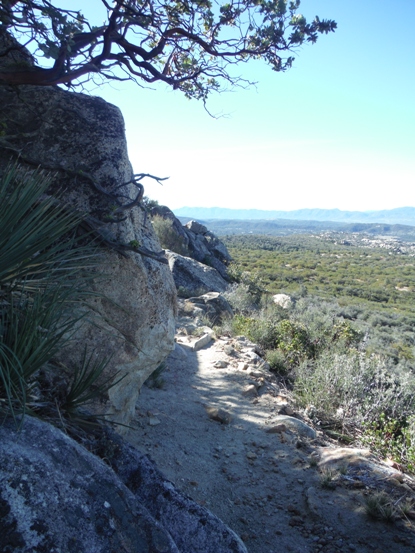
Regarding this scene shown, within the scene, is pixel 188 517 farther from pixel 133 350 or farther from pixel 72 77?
pixel 72 77

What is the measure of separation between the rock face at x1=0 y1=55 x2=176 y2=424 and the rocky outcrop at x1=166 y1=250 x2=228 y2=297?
7876 millimetres

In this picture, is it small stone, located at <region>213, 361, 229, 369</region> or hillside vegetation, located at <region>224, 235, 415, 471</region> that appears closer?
hillside vegetation, located at <region>224, 235, 415, 471</region>

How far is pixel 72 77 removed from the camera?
333cm

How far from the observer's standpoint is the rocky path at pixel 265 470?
2.86 metres

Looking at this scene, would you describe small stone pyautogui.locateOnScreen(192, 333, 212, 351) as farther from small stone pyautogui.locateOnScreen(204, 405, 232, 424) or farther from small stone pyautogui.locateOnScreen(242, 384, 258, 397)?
small stone pyautogui.locateOnScreen(204, 405, 232, 424)

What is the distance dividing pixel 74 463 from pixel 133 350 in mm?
1572

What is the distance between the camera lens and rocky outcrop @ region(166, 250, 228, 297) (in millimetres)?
11656

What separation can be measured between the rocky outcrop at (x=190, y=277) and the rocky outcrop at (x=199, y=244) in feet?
11.2

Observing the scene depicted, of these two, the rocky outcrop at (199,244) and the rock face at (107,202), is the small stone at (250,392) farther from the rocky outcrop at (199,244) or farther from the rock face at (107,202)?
the rocky outcrop at (199,244)

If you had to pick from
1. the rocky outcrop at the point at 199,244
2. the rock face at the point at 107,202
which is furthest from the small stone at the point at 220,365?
the rocky outcrop at the point at 199,244

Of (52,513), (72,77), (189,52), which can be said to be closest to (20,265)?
(52,513)

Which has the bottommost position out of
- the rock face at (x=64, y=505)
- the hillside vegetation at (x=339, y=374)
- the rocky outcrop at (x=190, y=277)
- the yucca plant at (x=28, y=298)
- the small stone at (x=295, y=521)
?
the hillside vegetation at (x=339, y=374)

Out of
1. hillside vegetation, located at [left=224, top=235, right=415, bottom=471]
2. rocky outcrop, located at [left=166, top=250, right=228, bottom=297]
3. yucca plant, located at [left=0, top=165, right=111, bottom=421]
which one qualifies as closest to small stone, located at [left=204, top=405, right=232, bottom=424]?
hillside vegetation, located at [left=224, top=235, right=415, bottom=471]

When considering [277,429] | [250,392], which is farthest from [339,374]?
[277,429]
